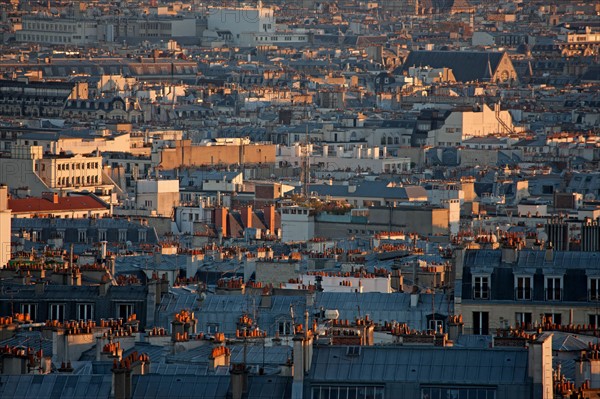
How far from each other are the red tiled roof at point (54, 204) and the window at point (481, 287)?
94.5 feet

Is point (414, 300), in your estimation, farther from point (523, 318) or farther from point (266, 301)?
point (523, 318)

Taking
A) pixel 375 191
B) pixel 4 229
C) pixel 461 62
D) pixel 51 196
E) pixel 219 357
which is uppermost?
pixel 219 357

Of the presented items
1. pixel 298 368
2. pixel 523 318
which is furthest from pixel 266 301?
pixel 298 368

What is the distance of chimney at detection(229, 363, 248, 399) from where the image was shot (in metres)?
26.8

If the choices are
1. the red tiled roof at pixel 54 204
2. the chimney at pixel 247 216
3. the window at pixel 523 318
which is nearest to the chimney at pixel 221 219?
the chimney at pixel 247 216

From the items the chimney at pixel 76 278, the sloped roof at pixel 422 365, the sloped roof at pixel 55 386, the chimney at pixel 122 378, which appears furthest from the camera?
the chimney at pixel 76 278

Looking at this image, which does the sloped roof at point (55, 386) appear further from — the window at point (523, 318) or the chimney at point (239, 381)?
the window at point (523, 318)

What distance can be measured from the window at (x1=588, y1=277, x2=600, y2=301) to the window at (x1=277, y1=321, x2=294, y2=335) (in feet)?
11.6

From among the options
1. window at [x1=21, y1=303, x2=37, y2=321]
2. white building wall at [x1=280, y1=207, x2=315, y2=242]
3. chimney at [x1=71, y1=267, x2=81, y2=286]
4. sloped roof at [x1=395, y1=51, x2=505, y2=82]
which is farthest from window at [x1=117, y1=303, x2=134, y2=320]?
sloped roof at [x1=395, y1=51, x2=505, y2=82]

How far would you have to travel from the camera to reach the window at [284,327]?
117 feet

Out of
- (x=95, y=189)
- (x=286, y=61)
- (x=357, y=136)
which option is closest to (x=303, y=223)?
(x=95, y=189)

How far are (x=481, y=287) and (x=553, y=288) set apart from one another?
2.76ft

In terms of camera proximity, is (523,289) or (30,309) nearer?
(523,289)

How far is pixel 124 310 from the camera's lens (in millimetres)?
37375
